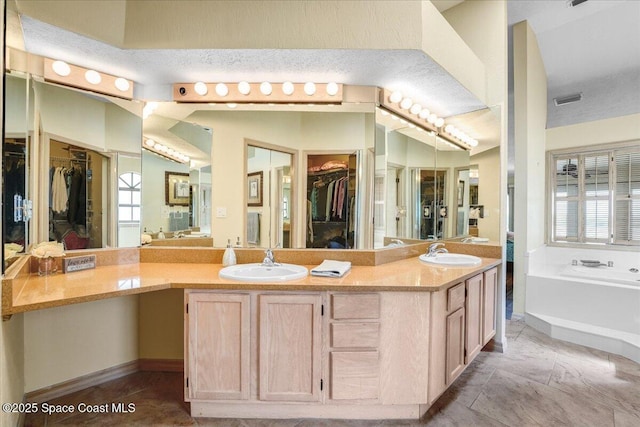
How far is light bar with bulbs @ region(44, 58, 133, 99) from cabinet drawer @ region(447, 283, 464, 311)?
2.58 m

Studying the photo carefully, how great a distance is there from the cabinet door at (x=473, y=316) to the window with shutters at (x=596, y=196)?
10.0 ft

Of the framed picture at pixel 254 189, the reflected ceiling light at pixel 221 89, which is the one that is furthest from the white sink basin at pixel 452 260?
the reflected ceiling light at pixel 221 89

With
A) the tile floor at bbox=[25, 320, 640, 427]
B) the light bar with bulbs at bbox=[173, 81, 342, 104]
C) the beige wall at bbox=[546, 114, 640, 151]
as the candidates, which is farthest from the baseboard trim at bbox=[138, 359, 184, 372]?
the beige wall at bbox=[546, 114, 640, 151]

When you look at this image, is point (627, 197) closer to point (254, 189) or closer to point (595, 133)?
point (595, 133)

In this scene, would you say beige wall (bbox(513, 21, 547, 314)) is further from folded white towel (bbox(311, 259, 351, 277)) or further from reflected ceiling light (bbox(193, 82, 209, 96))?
reflected ceiling light (bbox(193, 82, 209, 96))

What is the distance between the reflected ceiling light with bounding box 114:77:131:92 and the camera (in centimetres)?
217

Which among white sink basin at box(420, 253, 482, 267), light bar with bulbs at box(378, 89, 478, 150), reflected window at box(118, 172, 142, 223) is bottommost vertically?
white sink basin at box(420, 253, 482, 267)

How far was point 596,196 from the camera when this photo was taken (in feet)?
13.9

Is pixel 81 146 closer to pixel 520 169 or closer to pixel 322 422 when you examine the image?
pixel 322 422

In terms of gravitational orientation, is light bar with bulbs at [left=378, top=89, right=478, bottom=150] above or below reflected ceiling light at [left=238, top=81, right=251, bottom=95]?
below

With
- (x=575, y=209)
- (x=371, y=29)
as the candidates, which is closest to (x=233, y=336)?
(x=371, y=29)

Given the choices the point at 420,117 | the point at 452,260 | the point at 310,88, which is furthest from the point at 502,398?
the point at 310,88

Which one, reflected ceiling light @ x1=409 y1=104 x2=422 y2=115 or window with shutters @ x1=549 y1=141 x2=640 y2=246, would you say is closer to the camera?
reflected ceiling light @ x1=409 y1=104 x2=422 y2=115

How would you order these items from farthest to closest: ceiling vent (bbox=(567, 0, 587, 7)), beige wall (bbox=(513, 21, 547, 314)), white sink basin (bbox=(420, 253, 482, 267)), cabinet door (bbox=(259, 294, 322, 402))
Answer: beige wall (bbox=(513, 21, 547, 314)) → ceiling vent (bbox=(567, 0, 587, 7)) → white sink basin (bbox=(420, 253, 482, 267)) → cabinet door (bbox=(259, 294, 322, 402))
